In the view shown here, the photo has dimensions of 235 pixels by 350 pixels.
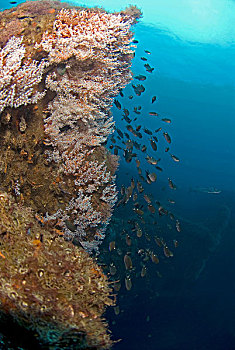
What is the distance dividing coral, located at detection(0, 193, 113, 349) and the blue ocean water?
9.00m

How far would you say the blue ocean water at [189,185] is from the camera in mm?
13953

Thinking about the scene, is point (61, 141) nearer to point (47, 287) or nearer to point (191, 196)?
point (47, 287)

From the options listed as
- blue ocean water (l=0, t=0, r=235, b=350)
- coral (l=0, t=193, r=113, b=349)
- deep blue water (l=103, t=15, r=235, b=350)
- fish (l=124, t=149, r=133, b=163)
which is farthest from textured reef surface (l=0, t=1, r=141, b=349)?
deep blue water (l=103, t=15, r=235, b=350)

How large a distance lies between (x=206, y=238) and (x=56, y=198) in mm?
15810

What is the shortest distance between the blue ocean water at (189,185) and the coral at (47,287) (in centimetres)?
900

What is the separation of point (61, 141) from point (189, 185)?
2827cm

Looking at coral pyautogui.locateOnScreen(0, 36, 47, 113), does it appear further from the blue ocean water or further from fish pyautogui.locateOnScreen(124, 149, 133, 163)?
the blue ocean water

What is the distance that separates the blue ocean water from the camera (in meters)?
14.0

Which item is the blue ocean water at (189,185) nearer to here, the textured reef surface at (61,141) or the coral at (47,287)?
the textured reef surface at (61,141)

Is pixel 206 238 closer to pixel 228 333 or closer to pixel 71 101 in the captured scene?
pixel 228 333

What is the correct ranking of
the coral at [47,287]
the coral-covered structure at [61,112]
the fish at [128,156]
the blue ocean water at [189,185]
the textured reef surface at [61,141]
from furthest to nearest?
the blue ocean water at [189,185], the fish at [128,156], the coral-covered structure at [61,112], the textured reef surface at [61,141], the coral at [47,287]

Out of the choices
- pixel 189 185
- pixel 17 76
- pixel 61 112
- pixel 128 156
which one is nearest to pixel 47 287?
pixel 61 112

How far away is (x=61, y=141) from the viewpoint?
450cm

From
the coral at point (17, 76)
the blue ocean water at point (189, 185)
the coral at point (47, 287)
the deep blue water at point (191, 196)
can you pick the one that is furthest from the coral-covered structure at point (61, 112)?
the deep blue water at point (191, 196)
